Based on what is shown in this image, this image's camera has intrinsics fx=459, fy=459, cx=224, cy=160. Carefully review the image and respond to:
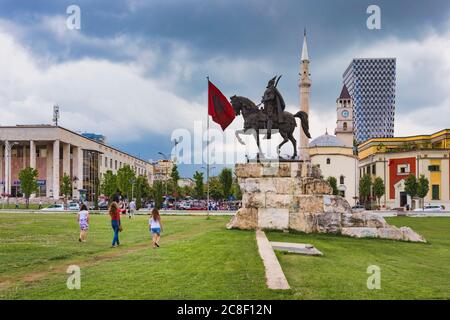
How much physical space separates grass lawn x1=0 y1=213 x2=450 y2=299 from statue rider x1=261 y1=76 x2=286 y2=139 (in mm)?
7980

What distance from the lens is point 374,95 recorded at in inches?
7707

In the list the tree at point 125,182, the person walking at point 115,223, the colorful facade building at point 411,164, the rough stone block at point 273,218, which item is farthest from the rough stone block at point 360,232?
the colorful facade building at point 411,164

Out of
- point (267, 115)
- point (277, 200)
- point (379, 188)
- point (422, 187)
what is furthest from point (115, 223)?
point (379, 188)

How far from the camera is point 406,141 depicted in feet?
315

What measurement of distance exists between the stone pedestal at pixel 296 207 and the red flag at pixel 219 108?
3818mm

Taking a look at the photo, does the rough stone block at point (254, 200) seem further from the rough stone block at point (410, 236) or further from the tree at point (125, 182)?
the tree at point (125, 182)

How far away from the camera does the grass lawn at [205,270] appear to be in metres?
8.50

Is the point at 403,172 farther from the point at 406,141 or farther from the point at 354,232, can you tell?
the point at 354,232

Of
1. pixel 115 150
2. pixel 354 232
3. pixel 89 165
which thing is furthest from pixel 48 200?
pixel 354 232

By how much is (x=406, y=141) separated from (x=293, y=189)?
81709 mm

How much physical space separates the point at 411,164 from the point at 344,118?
1482 inches

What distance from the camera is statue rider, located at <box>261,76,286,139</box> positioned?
77.9 feet

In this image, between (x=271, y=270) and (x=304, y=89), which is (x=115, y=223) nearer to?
(x=271, y=270)

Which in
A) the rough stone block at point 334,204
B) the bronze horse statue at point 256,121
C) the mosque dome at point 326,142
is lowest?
the rough stone block at point 334,204
